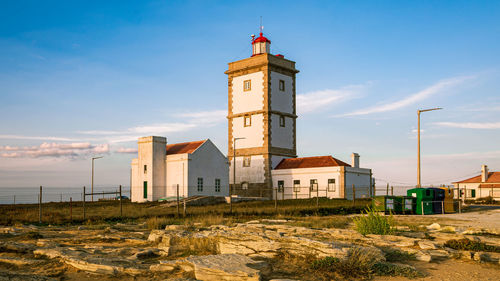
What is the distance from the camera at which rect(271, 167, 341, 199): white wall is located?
46281 millimetres

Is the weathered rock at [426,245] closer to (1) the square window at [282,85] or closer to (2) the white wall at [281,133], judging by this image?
(2) the white wall at [281,133]

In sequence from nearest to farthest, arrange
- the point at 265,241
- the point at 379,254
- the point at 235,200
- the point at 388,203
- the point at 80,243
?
the point at 379,254
the point at 265,241
the point at 80,243
the point at 388,203
the point at 235,200

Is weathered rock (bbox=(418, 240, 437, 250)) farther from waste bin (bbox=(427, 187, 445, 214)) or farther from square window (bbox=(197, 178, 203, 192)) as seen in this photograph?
square window (bbox=(197, 178, 203, 192))

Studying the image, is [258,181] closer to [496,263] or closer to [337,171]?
[337,171]

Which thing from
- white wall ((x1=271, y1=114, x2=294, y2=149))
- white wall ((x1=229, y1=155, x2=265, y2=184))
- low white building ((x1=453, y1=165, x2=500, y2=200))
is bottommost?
low white building ((x1=453, y1=165, x2=500, y2=200))

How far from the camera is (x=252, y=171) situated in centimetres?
5244

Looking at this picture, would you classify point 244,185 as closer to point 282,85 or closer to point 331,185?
point 331,185

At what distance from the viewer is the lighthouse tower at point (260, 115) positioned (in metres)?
51.6

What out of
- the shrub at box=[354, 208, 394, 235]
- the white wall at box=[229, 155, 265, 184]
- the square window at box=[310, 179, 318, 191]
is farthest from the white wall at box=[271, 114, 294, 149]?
the shrub at box=[354, 208, 394, 235]

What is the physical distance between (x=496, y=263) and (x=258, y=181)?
41562 millimetres

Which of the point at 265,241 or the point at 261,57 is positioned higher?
the point at 261,57

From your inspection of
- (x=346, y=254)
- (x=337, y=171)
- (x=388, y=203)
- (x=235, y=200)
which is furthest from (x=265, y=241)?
(x=337, y=171)

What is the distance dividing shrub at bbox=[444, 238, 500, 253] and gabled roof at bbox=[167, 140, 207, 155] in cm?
3308

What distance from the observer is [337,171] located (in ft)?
151
